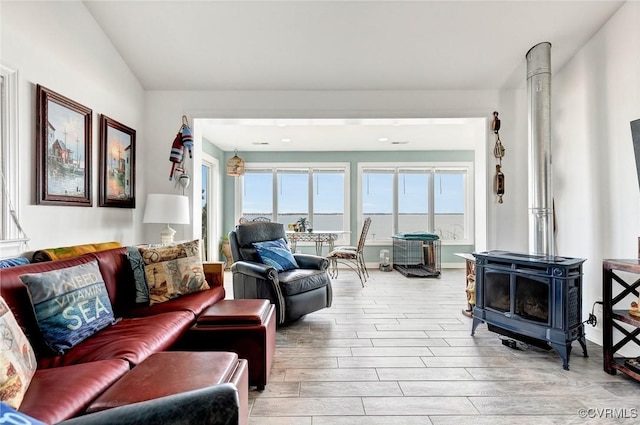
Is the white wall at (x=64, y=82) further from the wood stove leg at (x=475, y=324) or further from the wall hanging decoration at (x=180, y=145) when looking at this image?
the wood stove leg at (x=475, y=324)

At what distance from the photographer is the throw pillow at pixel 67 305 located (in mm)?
1505

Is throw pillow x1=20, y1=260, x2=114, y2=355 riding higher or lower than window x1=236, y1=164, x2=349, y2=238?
lower

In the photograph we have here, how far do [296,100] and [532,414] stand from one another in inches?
127

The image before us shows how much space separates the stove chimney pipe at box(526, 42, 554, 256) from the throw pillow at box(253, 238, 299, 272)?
2294mm

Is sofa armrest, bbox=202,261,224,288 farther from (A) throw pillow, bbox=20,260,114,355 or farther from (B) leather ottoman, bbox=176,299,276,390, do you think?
(A) throw pillow, bbox=20,260,114,355

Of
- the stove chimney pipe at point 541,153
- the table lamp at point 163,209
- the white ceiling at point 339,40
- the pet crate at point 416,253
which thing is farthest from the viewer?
the pet crate at point 416,253

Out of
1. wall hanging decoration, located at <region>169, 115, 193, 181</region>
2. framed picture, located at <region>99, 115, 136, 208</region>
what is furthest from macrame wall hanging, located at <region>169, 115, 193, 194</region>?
framed picture, located at <region>99, 115, 136, 208</region>

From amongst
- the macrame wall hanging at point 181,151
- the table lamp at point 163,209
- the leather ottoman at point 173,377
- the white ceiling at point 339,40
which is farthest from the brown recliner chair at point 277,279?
the leather ottoman at point 173,377

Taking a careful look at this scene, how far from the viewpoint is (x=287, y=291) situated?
294 centimetres

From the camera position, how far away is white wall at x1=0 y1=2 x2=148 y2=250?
204 cm

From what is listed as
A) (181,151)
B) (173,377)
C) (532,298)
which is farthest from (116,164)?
(532,298)

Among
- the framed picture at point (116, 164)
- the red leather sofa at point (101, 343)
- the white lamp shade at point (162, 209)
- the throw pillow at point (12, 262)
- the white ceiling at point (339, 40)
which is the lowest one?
the red leather sofa at point (101, 343)

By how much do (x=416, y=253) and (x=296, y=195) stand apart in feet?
8.59

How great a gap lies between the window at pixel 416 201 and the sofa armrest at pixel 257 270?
12.3 feet
